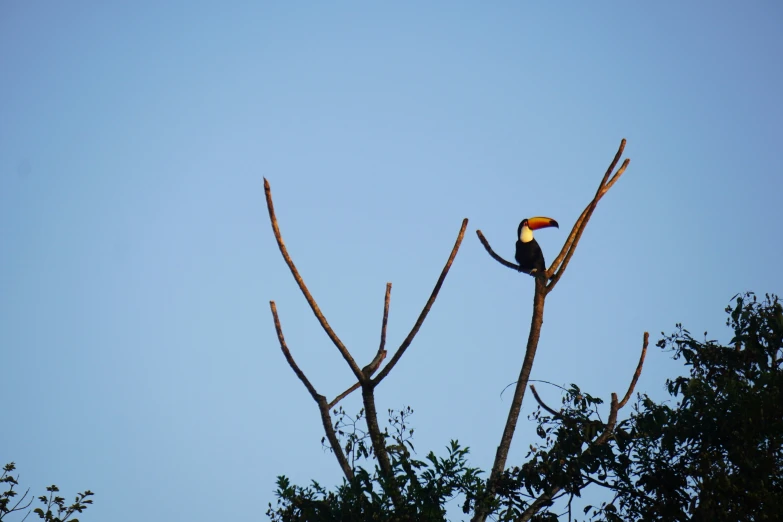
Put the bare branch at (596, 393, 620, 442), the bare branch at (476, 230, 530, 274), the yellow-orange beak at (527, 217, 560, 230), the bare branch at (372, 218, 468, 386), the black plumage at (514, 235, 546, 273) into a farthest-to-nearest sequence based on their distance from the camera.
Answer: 1. the yellow-orange beak at (527, 217, 560, 230)
2. the black plumage at (514, 235, 546, 273)
3. the bare branch at (476, 230, 530, 274)
4. the bare branch at (596, 393, 620, 442)
5. the bare branch at (372, 218, 468, 386)

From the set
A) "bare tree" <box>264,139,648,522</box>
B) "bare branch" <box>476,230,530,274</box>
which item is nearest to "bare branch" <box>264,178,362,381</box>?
"bare tree" <box>264,139,648,522</box>

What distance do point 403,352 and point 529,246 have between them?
7.84 meters

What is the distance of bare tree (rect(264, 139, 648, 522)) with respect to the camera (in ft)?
20.9

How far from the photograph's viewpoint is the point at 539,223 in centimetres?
1535

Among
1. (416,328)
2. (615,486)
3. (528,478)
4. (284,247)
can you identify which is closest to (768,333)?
(615,486)

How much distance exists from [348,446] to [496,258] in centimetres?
271

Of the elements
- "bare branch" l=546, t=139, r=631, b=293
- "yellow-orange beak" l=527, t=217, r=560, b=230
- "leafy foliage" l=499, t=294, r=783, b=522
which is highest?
"yellow-orange beak" l=527, t=217, r=560, b=230

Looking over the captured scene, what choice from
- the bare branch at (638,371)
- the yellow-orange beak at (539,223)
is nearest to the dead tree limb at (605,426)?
the bare branch at (638,371)

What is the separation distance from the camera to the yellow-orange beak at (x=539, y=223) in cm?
1526

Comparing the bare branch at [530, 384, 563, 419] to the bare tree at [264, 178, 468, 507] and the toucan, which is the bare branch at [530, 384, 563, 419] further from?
the toucan

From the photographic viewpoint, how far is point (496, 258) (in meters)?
8.19

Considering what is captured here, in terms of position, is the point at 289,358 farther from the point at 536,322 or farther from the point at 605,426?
the point at 605,426

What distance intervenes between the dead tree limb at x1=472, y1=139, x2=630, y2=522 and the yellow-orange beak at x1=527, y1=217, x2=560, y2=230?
7.54 metres

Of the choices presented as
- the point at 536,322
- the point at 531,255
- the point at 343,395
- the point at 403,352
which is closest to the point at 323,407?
the point at 343,395
